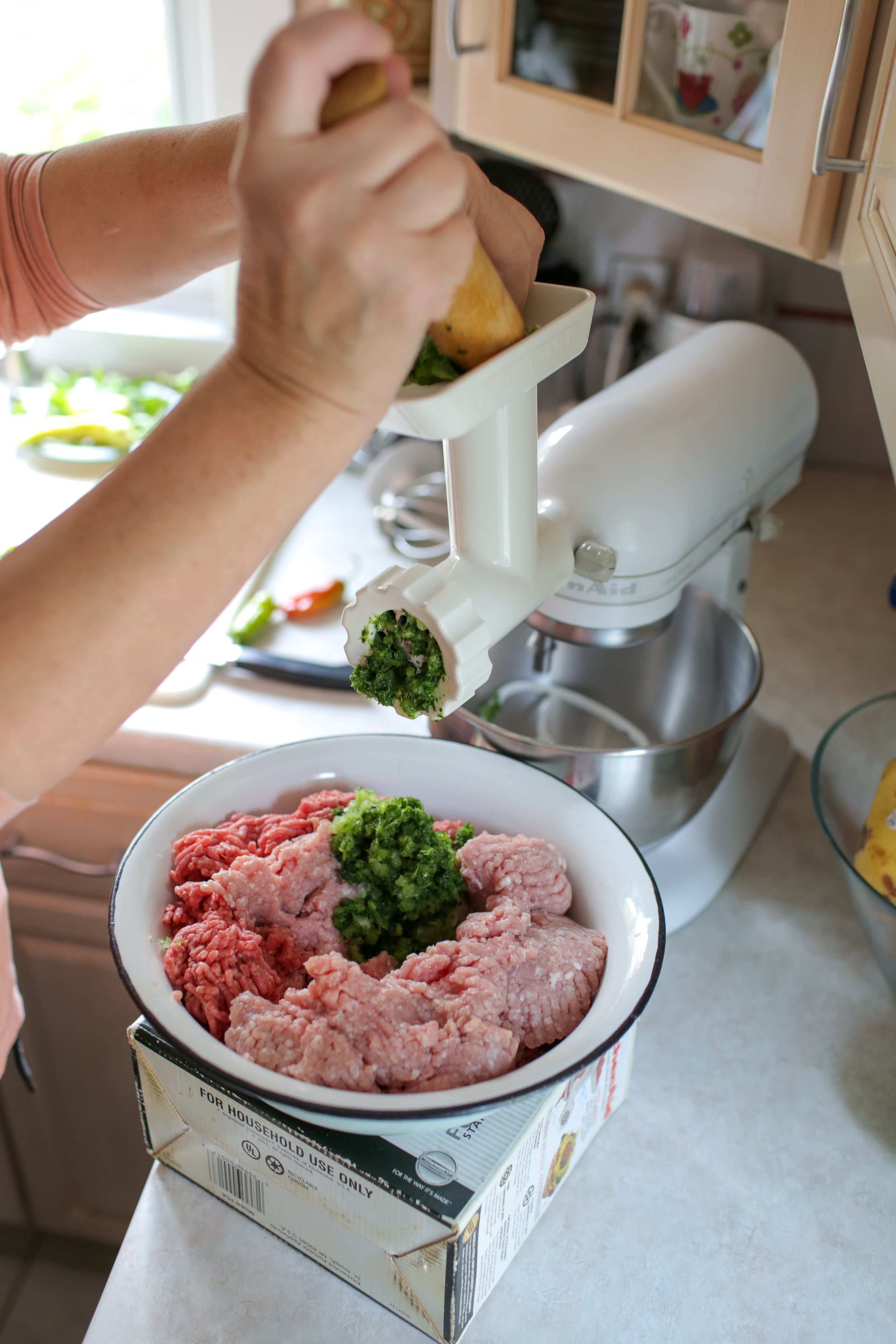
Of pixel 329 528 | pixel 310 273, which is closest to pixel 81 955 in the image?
pixel 329 528

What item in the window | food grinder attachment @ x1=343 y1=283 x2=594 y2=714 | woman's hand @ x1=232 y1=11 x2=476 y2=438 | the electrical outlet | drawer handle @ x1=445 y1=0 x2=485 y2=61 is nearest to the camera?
woman's hand @ x1=232 y1=11 x2=476 y2=438

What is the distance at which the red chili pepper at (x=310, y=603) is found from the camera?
3.86ft

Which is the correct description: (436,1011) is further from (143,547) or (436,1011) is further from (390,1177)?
(143,547)

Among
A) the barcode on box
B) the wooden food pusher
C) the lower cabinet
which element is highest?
the wooden food pusher

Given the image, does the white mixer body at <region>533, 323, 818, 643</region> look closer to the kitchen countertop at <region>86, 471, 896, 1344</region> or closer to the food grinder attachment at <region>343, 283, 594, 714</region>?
the food grinder attachment at <region>343, 283, 594, 714</region>

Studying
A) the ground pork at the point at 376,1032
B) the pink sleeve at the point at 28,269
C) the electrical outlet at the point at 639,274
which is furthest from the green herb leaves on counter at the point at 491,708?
the electrical outlet at the point at 639,274

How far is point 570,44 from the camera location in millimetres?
996

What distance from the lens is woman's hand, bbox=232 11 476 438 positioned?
0.39m

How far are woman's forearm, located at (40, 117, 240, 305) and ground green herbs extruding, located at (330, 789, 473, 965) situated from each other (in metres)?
0.43

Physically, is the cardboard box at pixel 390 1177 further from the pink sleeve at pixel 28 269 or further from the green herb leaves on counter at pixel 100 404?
the green herb leaves on counter at pixel 100 404

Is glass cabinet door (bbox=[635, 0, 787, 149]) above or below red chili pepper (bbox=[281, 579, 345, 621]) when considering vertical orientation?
above

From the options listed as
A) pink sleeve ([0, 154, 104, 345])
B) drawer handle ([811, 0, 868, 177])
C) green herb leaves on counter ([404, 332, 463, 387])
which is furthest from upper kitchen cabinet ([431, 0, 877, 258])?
pink sleeve ([0, 154, 104, 345])

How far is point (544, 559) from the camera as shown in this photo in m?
0.65

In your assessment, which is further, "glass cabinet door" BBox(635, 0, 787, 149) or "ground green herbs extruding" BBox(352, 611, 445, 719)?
"glass cabinet door" BBox(635, 0, 787, 149)
